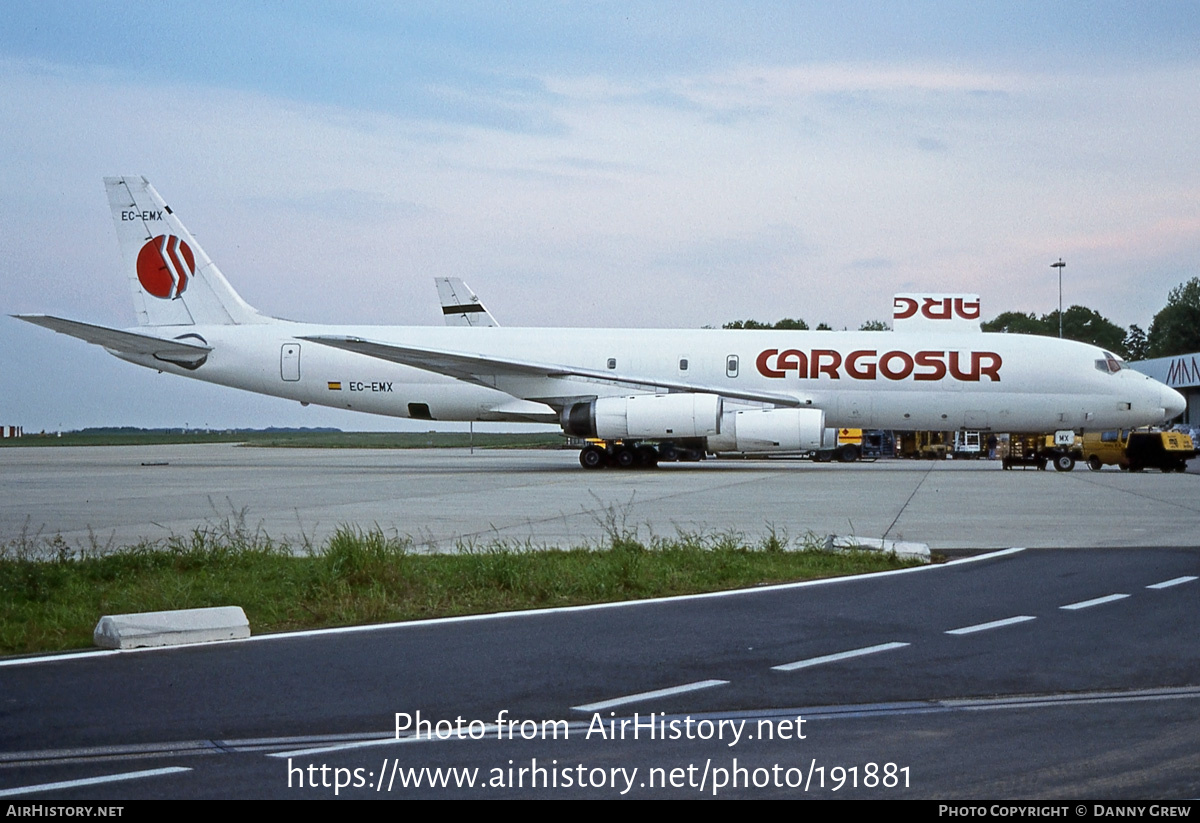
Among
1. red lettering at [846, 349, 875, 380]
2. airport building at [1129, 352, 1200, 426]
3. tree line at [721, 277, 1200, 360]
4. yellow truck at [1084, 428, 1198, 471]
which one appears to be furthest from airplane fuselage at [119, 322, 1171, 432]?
tree line at [721, 277, 1200, 360]

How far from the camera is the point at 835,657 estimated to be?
6.81 m

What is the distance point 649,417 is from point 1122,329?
99403 mm

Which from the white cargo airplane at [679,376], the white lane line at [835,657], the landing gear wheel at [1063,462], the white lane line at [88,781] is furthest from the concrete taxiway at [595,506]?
the landing gear wheel at [1063,462]

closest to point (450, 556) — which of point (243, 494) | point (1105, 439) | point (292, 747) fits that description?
point (292, 747)

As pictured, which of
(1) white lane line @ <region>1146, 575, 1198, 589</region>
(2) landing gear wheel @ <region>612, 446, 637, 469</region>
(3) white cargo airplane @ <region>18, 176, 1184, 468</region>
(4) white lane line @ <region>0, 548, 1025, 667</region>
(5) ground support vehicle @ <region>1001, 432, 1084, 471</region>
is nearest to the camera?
(4) white lane line @ <region>0, 548, 1025, 667</region>

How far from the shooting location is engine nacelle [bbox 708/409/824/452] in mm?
27484

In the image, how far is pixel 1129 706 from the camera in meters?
5.56

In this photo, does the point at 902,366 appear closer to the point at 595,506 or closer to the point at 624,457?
the point at 624,457

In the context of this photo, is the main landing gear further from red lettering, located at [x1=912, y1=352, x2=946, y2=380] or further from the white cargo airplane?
red lettering, located at [x1=912, y1=352, x2=946, y2=380]

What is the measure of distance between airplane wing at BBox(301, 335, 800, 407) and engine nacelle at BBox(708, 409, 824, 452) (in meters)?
1.15

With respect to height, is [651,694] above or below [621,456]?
below

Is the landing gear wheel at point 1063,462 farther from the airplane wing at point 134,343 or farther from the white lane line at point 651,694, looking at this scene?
the white lane line at point 651,694

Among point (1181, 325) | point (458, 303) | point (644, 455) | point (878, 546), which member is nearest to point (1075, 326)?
point (1181, 325)

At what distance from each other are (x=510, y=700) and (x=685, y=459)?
33236mm
